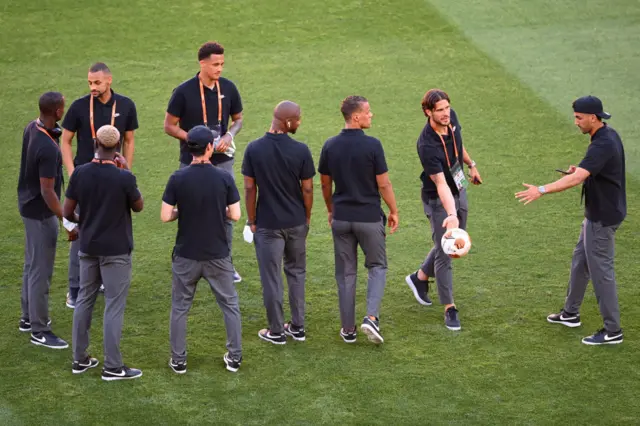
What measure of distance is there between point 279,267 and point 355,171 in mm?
969

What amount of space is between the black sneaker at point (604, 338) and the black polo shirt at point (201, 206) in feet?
9.69

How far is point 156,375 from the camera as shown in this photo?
25.1 feet

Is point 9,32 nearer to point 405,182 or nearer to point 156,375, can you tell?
point 405,182

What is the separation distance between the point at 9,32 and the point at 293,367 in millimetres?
9740

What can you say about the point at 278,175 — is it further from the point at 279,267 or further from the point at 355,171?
the point at 279,267

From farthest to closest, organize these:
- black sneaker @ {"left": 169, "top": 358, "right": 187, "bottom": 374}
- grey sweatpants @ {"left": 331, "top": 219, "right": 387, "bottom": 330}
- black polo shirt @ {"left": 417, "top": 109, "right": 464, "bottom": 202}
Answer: black polo shirt @ {"left": 417, "top": 109, "right": 464, "bottom": 202}
grey sweatpants @ {"left": 331, "top": 219, "right": 387, "bottom": 330}
black sneaker @ {"left": 169, "top": 358, "right": 187, "bottom": 374}

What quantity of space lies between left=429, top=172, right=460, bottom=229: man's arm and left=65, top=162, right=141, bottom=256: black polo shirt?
2373mm

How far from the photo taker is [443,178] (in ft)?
26.9

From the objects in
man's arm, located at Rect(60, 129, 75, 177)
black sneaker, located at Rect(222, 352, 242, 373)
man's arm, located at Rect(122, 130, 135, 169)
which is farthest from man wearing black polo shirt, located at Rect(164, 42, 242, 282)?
black sneaker, located at Rect(222, 352, 242, 373)

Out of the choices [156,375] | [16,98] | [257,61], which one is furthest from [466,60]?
[156,375]

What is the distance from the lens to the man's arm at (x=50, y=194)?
7.79 meters

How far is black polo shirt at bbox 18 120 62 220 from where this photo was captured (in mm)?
7785

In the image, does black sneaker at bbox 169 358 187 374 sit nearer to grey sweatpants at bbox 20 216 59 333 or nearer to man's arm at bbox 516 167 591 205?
grey sweatpants at bbox 20 216 59 333

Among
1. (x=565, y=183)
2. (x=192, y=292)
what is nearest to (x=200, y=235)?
(x=192, y=292)
